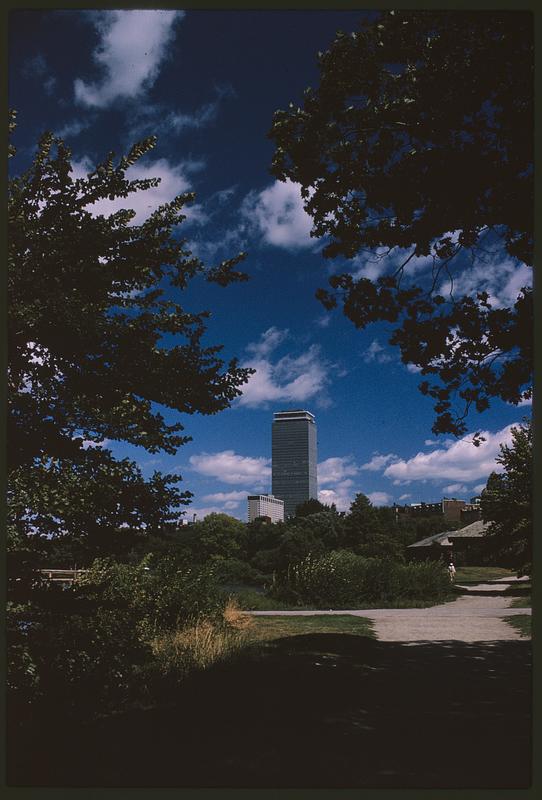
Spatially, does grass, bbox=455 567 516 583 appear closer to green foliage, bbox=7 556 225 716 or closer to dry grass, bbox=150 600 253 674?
dry grass, bbox=150 600 253 674

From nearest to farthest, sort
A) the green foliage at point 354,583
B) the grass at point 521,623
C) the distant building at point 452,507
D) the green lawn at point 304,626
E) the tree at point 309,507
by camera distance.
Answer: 1. the green lawn at point 304,626
2. the grass at point 521,623
3. the green foliage at point 354,583
4. the tree at point 309,507
5. the distant building at point 452,507

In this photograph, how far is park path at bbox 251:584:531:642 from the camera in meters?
10.8

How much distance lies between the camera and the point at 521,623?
12.8 metres

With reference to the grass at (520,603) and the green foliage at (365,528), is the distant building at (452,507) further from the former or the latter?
the grass at (520,603)

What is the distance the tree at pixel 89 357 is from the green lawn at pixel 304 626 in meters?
5.05

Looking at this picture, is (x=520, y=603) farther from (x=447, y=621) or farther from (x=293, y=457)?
(x=293, y=457)

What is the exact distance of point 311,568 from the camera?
1847cm

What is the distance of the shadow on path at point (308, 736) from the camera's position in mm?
3789

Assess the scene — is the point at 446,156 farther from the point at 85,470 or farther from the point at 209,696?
the point at 209,696

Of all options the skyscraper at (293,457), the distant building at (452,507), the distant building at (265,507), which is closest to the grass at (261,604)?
the skyscraper at (293,457)

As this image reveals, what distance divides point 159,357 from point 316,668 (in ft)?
14.2

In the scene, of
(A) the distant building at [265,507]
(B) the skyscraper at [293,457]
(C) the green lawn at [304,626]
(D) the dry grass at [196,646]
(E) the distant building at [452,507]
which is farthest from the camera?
(A) the distant building at [265,507]

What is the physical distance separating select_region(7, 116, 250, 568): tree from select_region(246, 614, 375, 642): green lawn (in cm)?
505

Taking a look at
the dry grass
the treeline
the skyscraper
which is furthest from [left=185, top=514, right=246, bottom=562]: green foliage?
the dry grass
